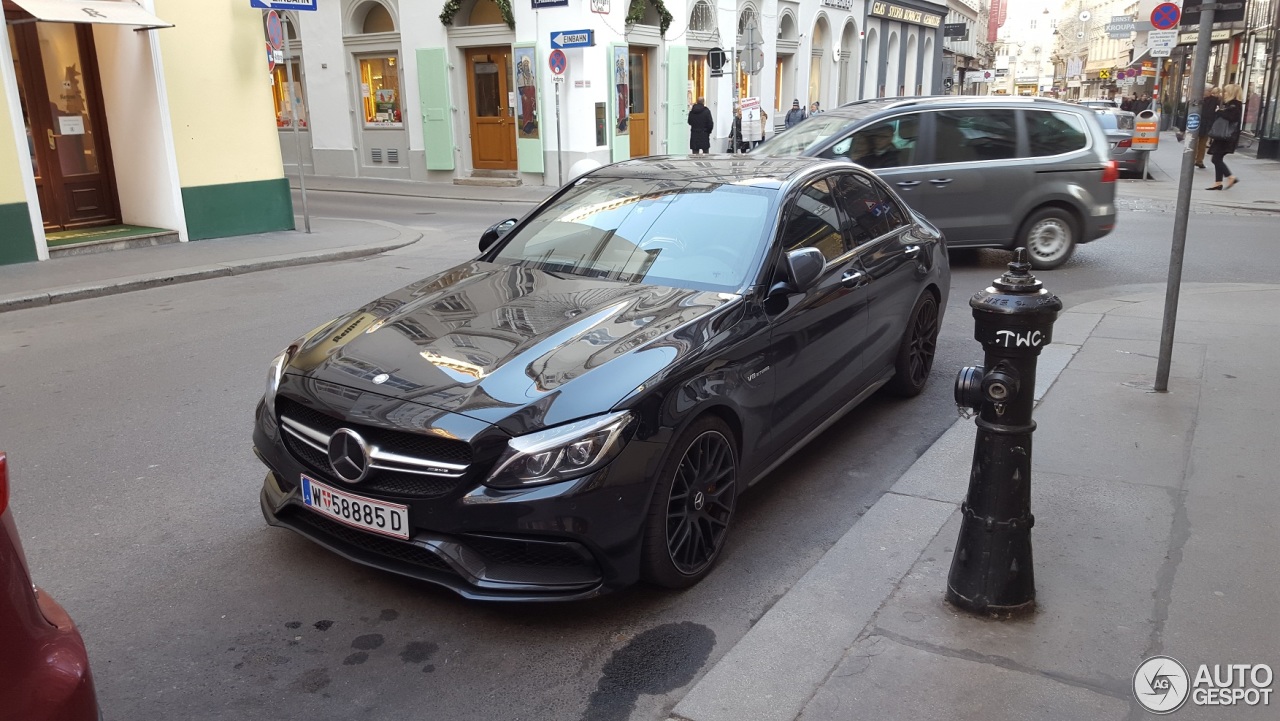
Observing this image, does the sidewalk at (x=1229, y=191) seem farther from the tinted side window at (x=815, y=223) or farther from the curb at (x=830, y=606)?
the curb at (x=830, y=606)

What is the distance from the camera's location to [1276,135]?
83.3 ft

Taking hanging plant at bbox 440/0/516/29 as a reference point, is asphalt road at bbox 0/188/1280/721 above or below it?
below

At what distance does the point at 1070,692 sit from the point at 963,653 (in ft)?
1.13

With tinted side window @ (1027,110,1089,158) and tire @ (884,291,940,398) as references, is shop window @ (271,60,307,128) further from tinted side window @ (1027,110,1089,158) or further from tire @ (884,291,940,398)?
tire @ (884,291,940,398)

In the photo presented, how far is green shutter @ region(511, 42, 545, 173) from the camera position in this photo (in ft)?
69.0

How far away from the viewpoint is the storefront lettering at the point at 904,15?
3831 cm

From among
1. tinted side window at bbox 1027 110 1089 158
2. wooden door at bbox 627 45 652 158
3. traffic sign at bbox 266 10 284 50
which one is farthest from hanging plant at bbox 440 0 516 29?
tinted side window at bbox 1027 110 1089 158

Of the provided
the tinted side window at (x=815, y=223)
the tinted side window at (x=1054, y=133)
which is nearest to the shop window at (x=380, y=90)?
the tinted side window at (x=1054, y=133)

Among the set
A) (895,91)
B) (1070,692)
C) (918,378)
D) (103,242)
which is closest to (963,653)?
(1070,692)

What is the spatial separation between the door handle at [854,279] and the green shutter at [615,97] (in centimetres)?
1726

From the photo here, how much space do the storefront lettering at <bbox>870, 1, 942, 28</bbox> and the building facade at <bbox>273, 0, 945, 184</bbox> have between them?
12.6 meters

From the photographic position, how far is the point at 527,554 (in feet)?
10.8

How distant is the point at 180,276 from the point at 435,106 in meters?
12.7

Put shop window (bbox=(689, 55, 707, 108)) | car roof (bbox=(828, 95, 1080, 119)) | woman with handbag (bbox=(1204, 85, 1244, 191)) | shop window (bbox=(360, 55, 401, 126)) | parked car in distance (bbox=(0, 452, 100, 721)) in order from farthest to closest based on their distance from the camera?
1. shop window (bbox=(689, 55, 707, 108))
2. shop window (bbox=(360, 55, 401, 126))
3. woman with handbag (bbox=(1204, 85, 1244, 191))
4. car roof (bbox=(828, 95, 1080, 119))
5. parked car in distance (bbox=(0, 452, 100, 721))
